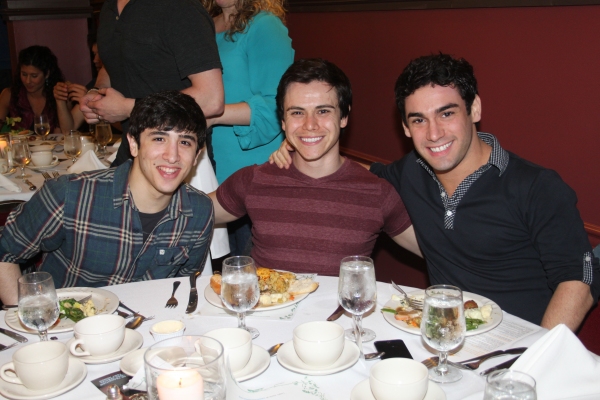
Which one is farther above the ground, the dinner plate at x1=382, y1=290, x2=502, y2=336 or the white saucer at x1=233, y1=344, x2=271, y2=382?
the dinner plate at x1=382, y1=290, x2=502, y2=336

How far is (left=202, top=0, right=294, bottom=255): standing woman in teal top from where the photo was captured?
2.79m

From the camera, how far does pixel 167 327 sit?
1.48 meters

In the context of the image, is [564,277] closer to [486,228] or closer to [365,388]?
[486,228]

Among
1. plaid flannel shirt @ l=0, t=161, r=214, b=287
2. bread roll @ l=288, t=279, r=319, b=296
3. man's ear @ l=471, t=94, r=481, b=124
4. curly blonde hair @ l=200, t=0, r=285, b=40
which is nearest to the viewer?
bread roll @ l=288, t=279, r=319, b=296

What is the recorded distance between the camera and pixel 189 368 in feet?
3.37

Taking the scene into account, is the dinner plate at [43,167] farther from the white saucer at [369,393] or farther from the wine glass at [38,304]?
the white saucer at [369,393]

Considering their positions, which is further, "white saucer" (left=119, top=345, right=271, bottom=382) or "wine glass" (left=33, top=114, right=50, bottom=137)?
"wine glass" (left=33, top=114, right=50, bottom=137)

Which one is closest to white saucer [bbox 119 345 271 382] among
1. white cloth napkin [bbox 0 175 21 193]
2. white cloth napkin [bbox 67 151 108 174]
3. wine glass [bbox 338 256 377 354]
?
wine glass [bbox 338 256 377 354]

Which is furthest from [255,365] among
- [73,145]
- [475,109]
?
[73,145]

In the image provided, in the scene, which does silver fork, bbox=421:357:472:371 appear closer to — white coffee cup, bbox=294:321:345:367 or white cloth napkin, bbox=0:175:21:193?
white coffee cup, bbox=294:321:345:367

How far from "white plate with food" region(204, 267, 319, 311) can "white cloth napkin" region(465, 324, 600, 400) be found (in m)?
0.63

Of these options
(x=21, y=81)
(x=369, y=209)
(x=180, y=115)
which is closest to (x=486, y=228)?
(x=369, y=209)

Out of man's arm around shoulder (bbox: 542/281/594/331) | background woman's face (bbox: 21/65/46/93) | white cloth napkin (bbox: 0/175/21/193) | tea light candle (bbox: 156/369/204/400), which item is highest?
background woman's face (bbox: 21/65/46/93)

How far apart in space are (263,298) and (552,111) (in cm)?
149
